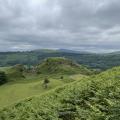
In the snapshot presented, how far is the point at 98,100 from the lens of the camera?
67.9ft

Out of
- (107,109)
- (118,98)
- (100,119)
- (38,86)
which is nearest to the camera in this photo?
(100,119)

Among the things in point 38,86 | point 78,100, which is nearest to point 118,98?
point 78,100

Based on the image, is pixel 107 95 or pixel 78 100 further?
pixel 78 100

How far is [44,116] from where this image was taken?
22.9m

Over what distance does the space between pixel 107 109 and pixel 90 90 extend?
8302 mm

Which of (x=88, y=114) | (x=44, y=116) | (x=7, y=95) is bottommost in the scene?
(x=7, y=95)

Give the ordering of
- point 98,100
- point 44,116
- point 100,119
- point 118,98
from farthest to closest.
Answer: point 44,116 → point 98,100 → point 118,98 → point 100,119

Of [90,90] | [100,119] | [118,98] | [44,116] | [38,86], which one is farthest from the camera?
[38,86]

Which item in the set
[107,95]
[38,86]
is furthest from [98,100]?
[38,86]

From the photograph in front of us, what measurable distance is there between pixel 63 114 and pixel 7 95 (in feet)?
455

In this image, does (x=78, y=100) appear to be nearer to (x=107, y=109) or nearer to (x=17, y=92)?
(x=107, y=109)

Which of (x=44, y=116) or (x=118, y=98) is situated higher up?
(x=118, y=98)

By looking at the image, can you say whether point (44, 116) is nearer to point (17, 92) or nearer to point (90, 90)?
point (90, 90)

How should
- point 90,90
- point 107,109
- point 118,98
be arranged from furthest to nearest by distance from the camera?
point 90,90 < point 118,98 < point 107,109
